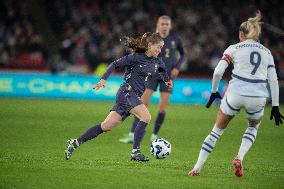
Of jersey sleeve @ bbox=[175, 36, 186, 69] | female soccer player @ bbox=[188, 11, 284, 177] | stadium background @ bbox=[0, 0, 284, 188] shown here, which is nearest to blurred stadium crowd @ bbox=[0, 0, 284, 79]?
stadium background @ bbox=[0, 0, 284, 188]

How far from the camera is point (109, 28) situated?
91.7ft

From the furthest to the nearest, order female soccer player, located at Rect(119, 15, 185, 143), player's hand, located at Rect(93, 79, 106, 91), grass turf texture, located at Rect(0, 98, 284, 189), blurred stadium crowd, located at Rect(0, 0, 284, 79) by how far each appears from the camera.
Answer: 1. blurred stadium crowd, located at Rect(0, 0, 284, 79)
2. female soccer player, located at Rect(119, 15, 185, 143)
3. player's hand, located at Rect(93, 79, 106, 91)
4. grass turf texture, located at Rect(0, 98, 284, 189)

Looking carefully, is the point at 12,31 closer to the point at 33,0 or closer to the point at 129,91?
the point at 33,0

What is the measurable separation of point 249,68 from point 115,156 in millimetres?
3100

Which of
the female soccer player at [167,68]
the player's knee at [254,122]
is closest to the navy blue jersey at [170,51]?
the female soccer player at [167,68]

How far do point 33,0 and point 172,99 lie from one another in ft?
29.0

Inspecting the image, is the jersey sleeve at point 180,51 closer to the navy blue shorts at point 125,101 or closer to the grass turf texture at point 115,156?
the grass turf texture at point 115,156

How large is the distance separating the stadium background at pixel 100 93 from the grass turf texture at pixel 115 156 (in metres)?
0.02

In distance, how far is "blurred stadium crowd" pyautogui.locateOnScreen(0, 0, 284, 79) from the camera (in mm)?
26328

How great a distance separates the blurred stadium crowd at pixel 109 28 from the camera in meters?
26.3

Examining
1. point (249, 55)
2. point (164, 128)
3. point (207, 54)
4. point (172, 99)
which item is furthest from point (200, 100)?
point (249, 55)

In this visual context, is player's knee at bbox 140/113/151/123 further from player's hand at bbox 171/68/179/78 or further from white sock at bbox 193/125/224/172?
player's hand at bbox 171/68/179/78

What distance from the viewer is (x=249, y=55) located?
895cm

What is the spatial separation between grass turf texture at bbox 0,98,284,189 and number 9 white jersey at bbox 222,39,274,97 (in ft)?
3.86
